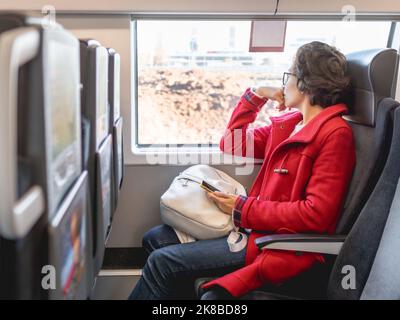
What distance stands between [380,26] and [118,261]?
6.12 ft

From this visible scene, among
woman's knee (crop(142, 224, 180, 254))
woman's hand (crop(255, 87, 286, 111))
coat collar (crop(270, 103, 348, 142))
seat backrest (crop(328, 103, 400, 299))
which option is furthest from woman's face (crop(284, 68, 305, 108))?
woman's knee (crop(142, 224, 180, 254))

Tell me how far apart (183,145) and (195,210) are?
0.64 meters

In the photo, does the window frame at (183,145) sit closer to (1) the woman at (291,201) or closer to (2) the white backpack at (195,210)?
(2) the white backpack at (195,210)

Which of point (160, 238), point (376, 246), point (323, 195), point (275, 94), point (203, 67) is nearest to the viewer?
point (376, 246)

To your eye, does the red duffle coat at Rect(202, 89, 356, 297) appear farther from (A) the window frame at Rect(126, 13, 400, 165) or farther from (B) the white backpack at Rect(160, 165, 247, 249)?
(A) the window frame at Rect(126, 13, 400, 165)

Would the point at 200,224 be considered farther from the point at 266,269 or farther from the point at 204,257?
the point at 266,269

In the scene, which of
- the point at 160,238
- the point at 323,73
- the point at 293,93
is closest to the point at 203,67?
the point at 293,93

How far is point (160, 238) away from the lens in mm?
1603

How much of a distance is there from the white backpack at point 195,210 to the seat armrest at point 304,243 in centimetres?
22

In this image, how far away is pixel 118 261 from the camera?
2.06 m

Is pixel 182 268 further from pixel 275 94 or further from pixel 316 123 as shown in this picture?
pixel 275 94

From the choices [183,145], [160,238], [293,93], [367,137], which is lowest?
[160,238]

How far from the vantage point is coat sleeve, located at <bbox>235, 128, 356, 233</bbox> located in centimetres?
124
